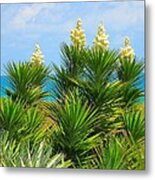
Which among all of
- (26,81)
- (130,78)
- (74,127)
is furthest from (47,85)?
(130,78)

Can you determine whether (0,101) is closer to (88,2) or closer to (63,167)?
(63,167)

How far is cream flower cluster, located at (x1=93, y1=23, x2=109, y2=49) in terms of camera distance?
2221 mm

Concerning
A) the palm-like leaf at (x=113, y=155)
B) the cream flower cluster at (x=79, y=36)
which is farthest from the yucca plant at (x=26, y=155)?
the cream flower cluster at (x=79, y=36)

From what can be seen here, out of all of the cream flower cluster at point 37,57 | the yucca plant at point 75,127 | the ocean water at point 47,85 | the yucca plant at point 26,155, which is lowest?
the yucca plant at point 26,155

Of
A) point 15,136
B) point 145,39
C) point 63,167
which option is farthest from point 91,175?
point 145,39

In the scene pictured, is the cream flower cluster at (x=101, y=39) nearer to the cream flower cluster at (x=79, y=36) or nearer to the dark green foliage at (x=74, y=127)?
the cream flower cluster at (x=79, y=36)

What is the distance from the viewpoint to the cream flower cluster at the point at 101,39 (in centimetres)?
222

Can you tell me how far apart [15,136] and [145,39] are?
1.97 ft

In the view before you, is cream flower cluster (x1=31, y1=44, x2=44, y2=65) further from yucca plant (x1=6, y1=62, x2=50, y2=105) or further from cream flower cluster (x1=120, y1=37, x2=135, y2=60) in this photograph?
cream flower cluster (x1=120, y1=37, x2=135, y2=60)

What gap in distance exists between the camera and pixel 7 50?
7.54 feet

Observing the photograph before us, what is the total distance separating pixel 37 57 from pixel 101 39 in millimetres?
250

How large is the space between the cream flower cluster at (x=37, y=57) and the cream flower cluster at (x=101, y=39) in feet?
0.69

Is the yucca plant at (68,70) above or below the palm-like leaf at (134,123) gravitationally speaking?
above

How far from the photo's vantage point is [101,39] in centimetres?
222
